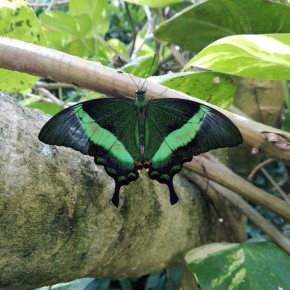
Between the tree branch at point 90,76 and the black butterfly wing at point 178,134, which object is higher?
the tree branch at point 90,76

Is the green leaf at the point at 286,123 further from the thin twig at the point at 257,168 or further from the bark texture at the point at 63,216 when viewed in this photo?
the bark texture at the point at 63,216

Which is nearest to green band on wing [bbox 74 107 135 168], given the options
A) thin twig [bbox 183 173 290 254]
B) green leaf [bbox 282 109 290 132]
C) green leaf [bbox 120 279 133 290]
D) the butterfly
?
the butterfly

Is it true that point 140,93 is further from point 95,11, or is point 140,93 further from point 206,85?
point 95,11

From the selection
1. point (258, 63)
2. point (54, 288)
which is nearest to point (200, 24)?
point (258, 63)

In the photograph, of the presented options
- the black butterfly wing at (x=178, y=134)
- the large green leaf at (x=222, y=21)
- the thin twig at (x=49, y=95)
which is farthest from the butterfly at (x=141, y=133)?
the thin twig at (x=49, y=95)

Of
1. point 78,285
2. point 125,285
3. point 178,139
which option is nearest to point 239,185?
point 178,139

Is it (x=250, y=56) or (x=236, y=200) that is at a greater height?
(x=250, y=56)

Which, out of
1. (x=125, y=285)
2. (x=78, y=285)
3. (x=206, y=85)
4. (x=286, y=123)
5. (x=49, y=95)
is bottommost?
(x=125, y=285)

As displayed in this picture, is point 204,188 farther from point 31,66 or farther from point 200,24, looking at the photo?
point 31,66
